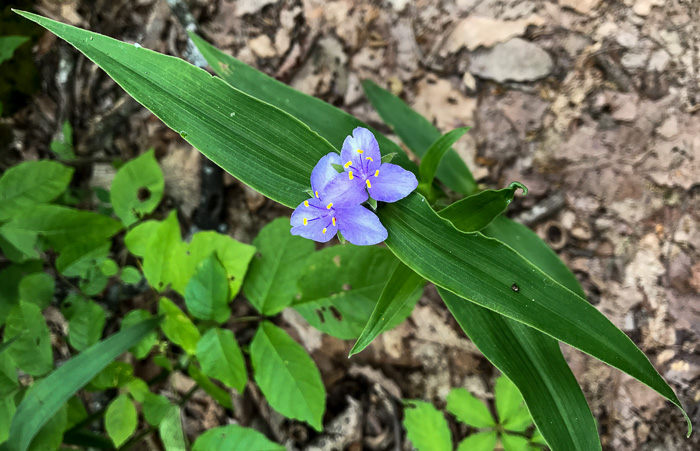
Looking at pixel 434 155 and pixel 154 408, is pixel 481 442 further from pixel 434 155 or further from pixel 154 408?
pixel 154 408

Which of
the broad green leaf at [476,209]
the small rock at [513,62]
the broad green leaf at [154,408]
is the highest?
the small rock at [513,62]

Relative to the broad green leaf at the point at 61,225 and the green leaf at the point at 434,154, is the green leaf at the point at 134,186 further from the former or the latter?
the green leaf at the point at 434,154

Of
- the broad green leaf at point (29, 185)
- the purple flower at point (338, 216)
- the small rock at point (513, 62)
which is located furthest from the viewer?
the small rock at point (513, 62)

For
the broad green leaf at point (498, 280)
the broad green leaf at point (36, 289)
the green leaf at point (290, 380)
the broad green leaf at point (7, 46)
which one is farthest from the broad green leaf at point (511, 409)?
the broad green leaf at point (7, 46)

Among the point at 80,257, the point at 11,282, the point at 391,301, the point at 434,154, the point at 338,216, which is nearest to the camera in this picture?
the point at 338,216

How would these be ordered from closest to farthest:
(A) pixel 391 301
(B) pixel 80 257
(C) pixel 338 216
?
1. (C) pixel 338 216
2. (A) pixel 391 301
3. (B) pixel 80 257

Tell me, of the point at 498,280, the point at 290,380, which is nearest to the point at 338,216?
the point at 498,280

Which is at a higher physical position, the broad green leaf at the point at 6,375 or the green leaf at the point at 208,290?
the green leaf at the point at 208,290
